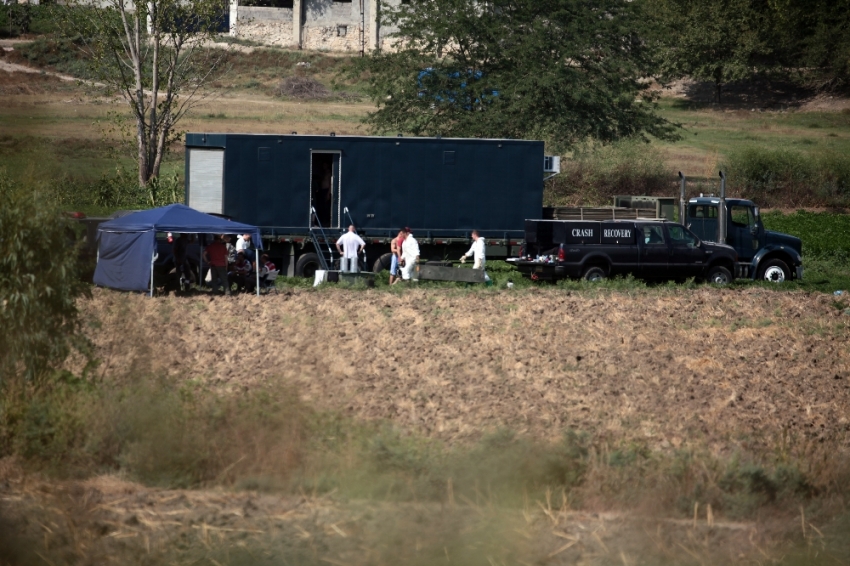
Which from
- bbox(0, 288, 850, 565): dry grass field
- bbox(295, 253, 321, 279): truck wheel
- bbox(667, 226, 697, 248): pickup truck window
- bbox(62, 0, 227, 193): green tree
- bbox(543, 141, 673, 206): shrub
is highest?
bbox(62, 0, 227, 193): green tree

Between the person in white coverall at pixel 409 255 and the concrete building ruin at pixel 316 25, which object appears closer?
the person in white coverall at pixel 409 255

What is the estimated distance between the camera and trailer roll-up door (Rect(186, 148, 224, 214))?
26172 millimetres

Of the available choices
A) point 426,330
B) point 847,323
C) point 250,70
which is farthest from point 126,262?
point 250,70

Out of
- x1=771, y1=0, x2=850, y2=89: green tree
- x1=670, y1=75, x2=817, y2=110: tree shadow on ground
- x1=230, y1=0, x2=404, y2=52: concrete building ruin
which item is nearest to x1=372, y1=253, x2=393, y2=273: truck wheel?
x1=771, y1=0, x2=850, y2=89: green tree

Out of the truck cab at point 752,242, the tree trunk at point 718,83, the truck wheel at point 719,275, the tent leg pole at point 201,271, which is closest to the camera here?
the tent leg pole at point 201,271

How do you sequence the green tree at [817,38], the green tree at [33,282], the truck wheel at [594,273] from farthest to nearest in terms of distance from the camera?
the green tree at [817,38] < the truck wheel at [594,273] < the green tree at [33,282]

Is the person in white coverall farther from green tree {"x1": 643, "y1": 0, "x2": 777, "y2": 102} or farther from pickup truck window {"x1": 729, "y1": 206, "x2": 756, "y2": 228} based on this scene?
green tree {"x1": 643, "y1": 0, "x2": 777, "y2": 102}

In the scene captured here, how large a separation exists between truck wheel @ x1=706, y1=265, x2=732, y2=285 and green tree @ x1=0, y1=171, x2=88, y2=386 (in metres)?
17.5

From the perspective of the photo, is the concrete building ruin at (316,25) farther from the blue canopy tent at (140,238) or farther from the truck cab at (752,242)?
the blue canopy tent at (140,238)

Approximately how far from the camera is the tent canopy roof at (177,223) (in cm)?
1994

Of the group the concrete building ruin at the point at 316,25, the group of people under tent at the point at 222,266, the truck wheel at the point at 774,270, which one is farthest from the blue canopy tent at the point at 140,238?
the concrete building ruin at the point at 316,25

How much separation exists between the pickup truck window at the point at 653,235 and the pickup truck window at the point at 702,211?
9.96 feet

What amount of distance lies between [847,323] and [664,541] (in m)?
11.9

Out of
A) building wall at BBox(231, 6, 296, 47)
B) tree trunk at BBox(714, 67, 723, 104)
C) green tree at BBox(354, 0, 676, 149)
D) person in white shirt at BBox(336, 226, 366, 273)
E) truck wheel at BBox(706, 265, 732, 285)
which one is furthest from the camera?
building wall at BBox(231, 6, 296, 47)
